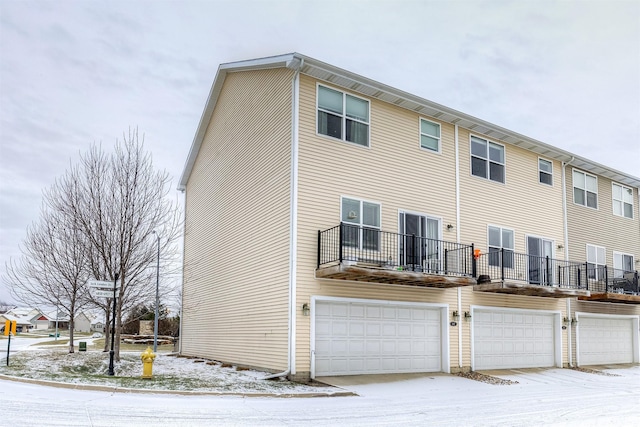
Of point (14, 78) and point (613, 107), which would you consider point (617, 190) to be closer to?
point (613, 107)

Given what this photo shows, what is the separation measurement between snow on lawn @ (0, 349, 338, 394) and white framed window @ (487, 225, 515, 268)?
8.60 meters

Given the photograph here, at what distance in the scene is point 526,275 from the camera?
19734mm

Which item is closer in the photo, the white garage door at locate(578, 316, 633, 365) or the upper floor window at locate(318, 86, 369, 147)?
the upper floor window at locate(318, 86, 369, 147)

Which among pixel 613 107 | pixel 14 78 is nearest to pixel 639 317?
pixel 613 107

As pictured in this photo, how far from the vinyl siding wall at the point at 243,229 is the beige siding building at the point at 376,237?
0.07 m

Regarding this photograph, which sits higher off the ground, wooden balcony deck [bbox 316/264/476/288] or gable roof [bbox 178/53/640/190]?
gable roof [bbox 178/53/640/190]

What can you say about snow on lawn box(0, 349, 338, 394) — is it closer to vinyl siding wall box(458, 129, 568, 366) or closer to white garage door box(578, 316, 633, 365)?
vinyl siding wall box(458, 129, 568, 366)

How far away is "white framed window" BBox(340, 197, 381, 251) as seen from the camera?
1526cm

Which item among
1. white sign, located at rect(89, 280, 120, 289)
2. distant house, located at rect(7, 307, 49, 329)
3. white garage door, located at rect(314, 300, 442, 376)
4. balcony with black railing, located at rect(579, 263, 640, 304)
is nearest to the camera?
white sign, located at rect(89, 280, 120, 289)

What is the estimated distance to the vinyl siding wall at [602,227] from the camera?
22266mm

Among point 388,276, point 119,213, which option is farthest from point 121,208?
point 388,276

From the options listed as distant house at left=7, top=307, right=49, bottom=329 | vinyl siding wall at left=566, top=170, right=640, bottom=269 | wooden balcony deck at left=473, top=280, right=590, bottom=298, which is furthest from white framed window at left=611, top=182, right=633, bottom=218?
distant house at left=7, top=307, right=49, bottom=329

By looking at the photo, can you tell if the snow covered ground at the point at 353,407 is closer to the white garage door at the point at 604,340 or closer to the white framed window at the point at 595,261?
the white garage door at the point at 604,340

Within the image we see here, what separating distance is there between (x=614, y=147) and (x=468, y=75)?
35.4 ft
